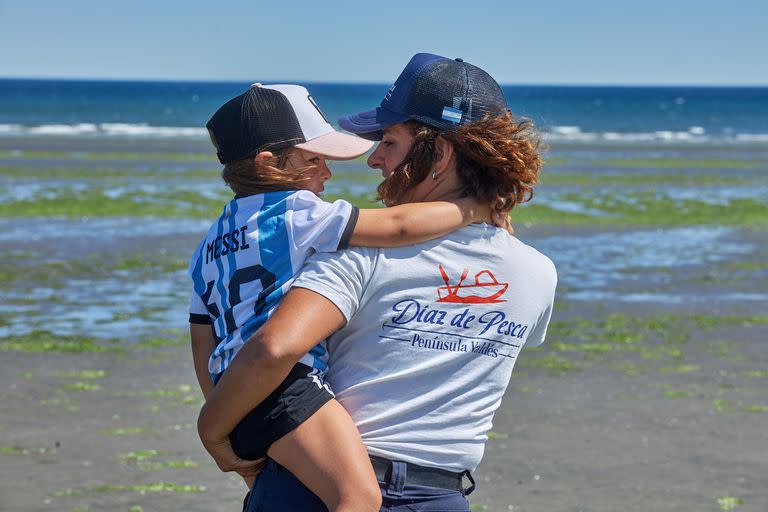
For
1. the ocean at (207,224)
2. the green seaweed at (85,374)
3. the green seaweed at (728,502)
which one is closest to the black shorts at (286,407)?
the ocean at (207,224)

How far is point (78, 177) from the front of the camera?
28922 millimetres

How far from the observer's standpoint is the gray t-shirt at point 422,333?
2297 mm

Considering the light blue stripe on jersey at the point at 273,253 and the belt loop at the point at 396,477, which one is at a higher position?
the light blue stripe on jersey at the point at 273,253

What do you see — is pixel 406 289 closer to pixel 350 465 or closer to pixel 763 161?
pixel 350 465

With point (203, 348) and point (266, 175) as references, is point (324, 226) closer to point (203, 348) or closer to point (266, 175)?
point (266, 175)

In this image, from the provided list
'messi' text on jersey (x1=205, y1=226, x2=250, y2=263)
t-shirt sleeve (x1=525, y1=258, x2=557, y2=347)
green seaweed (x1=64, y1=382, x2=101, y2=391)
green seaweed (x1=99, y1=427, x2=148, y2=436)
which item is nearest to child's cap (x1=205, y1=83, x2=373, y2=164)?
'messi' text on jersey (x1=205, y1=226, x2=250, y2=263)

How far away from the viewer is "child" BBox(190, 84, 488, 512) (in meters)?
2.29

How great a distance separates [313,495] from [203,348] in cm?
52

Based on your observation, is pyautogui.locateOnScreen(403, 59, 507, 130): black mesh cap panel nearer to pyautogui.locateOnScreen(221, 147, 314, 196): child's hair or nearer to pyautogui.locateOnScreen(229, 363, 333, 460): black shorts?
pyautogui.locateOnScreen(221, 147, 314, 196): child's hair

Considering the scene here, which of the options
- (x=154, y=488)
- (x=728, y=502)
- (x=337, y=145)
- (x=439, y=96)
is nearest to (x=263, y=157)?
(x=337, y=145)

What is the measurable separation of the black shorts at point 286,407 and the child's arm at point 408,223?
311 millimetres

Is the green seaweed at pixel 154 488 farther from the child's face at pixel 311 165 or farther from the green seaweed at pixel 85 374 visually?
the child's face at pixel 311 165

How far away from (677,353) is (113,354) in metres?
5.35

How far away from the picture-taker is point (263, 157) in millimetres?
2502
